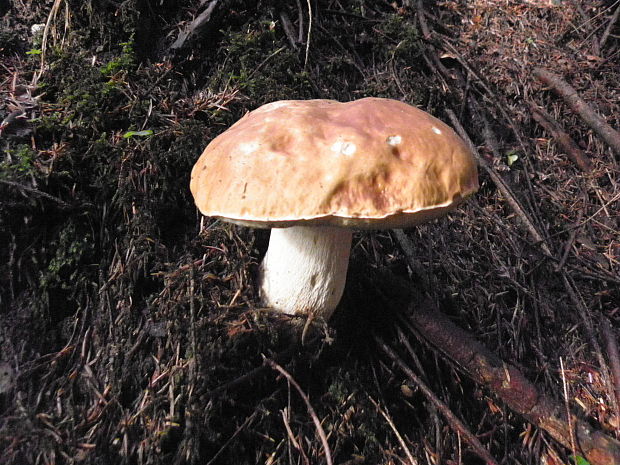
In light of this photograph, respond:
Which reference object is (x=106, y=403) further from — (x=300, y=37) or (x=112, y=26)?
(x=300, y=37)

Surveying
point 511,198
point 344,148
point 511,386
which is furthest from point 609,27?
point 344,148

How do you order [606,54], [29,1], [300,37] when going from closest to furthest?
[29,1]
[300,37]
[606,54]

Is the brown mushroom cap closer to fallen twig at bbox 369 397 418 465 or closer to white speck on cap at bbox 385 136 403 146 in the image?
white speck on cap at bbox 385 136 403 146

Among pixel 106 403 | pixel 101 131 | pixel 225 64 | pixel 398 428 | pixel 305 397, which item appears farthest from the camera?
pixel 225 64

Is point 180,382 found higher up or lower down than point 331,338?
lower down

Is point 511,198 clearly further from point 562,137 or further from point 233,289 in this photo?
point 233,289

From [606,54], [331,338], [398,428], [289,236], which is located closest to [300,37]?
[289,236]

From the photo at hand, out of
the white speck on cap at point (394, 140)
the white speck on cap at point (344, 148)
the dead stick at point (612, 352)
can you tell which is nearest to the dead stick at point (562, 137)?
the dead stick at point (612, 352)
